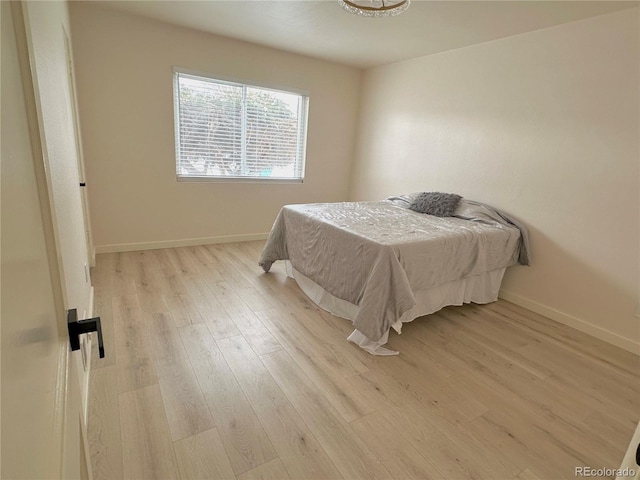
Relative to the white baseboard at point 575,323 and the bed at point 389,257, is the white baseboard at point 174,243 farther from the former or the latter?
the white baseboard at point 575,323

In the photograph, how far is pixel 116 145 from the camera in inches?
135

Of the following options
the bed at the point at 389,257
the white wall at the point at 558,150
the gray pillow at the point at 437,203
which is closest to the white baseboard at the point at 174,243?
the bed at the point at 389,257

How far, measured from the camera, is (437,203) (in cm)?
336

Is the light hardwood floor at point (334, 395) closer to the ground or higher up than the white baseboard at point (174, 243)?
closer to the ground

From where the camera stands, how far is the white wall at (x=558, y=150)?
2438mm

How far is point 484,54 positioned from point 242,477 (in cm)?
384

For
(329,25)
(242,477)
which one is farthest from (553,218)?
(242,477)

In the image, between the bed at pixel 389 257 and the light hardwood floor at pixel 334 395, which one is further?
the bed at pixel 389 257

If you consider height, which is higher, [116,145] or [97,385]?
[116,145]

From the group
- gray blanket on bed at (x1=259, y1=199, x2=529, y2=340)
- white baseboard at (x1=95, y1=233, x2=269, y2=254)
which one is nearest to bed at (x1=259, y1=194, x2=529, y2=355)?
gray blanket on bed at (x1=259, y1=199, x2=529, y2=340)

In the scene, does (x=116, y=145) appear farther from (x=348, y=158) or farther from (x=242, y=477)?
(x=242, y=477)

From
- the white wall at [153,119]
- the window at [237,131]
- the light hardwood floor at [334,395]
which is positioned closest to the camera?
the light hardwood floor at [334,395]

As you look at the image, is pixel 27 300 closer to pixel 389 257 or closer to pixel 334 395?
pixel 334 395

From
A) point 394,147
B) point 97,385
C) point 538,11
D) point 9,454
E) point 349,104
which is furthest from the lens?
point 349,104
